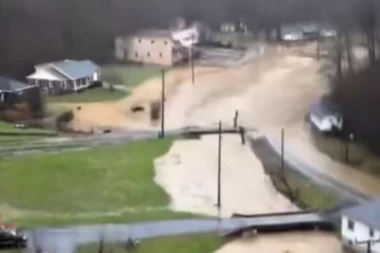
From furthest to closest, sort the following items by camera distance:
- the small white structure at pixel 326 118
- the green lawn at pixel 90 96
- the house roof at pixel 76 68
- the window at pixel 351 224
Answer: the house roof at pixel 76 68
the green lawn at pixel 90 96
the small white structure at pixel 326 118
the window at pixel 351 224

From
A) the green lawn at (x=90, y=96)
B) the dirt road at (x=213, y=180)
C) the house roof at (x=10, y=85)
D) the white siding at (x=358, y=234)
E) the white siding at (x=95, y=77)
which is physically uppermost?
the white siding at (x=95, y=77)

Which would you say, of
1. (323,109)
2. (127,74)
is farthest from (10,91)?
(323,109)

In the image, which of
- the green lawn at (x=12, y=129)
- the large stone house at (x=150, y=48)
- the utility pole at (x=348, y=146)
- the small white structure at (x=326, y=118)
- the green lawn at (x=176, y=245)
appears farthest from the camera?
the large stone house at (x=150, y=48)

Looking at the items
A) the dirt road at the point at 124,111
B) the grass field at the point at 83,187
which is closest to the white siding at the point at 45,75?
the dirt road at the point at 124,111

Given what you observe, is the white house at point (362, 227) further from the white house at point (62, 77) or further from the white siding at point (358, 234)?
the white house at point (62, 77)

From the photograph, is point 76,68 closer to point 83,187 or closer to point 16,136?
point 16,136

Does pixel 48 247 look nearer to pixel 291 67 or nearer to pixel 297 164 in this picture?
pixel 297 164

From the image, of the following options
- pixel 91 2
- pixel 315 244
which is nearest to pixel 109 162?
pixel 315 244
